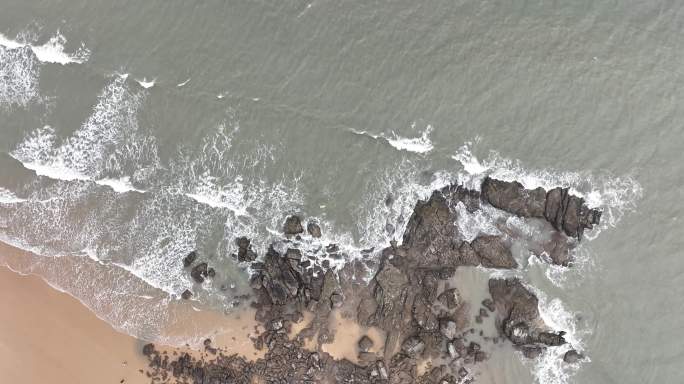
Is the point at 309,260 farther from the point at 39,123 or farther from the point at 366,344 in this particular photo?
the point at 39,123

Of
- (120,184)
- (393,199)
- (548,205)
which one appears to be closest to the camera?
(548,205)

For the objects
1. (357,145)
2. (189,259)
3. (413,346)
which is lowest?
(413,346)

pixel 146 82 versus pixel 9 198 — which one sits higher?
pixel 146 82

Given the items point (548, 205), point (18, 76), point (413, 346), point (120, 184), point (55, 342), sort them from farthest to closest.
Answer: point (18, 76) < point (120, 184) < point (55, 342) < point (548, 205) < point (413, 346)

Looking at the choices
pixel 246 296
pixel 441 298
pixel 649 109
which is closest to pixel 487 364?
pixel 441 298

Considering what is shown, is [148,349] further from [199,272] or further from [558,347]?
[558,347]

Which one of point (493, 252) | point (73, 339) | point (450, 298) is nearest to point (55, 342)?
point (73, 339)

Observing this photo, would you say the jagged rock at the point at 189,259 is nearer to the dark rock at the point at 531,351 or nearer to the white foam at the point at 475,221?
the white foam at the point at 475,221
